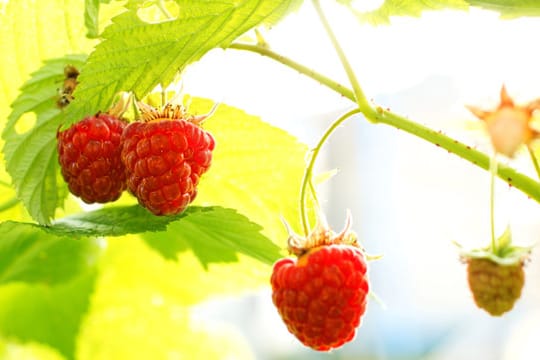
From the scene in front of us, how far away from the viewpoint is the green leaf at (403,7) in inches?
41.4

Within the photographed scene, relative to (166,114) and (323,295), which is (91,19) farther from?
(323,295)

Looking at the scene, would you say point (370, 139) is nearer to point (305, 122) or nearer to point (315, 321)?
point (305, 122)

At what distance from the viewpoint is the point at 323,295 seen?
1.11 meters

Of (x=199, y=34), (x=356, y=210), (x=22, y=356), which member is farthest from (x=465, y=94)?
(x=356, y=210)

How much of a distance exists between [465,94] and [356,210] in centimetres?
1601

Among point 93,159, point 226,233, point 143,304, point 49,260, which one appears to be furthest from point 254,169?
→ point 143,304

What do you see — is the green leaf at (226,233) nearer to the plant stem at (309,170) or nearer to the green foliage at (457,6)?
the plant stem at (309,170)

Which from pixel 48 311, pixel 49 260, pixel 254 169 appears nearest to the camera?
pixel 254 169

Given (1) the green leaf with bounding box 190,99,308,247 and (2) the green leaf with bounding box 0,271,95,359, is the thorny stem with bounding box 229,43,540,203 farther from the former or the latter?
(2) the green leaf with bounding box 0,271,95,359

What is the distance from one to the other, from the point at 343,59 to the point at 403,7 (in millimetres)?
113

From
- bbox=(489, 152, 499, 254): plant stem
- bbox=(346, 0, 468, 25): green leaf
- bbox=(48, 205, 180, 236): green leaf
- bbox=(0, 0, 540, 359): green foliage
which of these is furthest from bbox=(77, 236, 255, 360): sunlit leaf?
bbox=(346, 0, 468, 25): green leaf

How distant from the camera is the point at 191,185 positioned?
3.69ft

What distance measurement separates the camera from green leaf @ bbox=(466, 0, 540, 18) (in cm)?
107

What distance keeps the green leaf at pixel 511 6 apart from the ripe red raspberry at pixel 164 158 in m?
0.36
